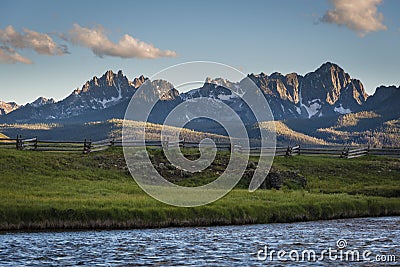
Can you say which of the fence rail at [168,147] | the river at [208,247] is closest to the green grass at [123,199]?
the river at [208,247]

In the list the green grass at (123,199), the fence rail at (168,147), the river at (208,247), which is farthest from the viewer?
the fence rail at (168,147)

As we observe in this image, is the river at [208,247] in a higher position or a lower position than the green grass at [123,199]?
lower

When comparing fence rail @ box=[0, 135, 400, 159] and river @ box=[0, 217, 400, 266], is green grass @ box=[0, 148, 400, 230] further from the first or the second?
fence rail @ box=[0, 135, 400, 159]

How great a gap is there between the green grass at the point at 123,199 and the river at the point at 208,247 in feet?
6.39

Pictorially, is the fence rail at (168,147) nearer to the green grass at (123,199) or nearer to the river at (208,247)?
the green grass at (123,199)

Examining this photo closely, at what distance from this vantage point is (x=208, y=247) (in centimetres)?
2877

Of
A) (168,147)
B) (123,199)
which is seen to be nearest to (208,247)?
(123,199)

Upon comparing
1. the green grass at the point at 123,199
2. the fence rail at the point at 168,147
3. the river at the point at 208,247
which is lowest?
the river at the point at 208,247

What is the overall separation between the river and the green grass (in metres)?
1.95

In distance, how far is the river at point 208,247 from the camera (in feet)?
82.7

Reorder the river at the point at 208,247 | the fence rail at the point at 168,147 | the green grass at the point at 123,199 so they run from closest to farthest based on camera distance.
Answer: the river at the point at 208,247
the green grass at the point at 123,199
the fence rail at the point at 168,147

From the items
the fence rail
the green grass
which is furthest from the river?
the fence rail

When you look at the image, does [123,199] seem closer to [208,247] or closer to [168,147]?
[208,247]

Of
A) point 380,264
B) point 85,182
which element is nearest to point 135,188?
point 85,182
